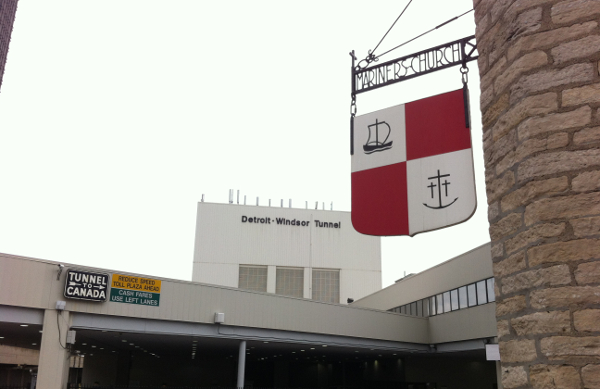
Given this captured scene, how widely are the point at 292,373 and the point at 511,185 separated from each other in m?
36.9

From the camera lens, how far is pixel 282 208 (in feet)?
152

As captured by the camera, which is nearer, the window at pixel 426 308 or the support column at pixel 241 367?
the support column at pixel 241 367

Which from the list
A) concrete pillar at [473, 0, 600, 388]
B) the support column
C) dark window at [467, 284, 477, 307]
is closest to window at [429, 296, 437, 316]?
dark window at [467, 284, 477, 307]

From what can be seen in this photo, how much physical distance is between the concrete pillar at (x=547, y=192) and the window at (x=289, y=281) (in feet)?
132

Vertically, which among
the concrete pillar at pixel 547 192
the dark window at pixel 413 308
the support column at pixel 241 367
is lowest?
the support column at pixel 241 367

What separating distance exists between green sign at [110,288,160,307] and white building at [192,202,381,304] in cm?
2483

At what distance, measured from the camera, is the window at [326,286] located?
148 ft

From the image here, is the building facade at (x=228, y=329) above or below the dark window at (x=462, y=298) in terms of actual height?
below

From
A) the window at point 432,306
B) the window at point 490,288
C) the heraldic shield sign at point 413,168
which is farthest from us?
the window at point 432,306

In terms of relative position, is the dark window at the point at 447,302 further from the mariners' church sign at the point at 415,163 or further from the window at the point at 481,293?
the mariners' church sign at the point at 415,163

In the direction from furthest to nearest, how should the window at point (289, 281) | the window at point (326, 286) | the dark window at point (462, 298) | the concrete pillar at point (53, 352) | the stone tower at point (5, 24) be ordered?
the stone tower at point (5, 24)
the window at point (326, 286)
the window at point (289, 281)
the dark window at point (462, 298)
the concrete pillar at point (53, 352)

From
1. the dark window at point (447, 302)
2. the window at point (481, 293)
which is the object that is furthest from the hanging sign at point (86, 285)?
the dark window at point (447, 302)

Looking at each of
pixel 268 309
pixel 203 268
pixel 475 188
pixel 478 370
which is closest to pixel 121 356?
pixel 203 268

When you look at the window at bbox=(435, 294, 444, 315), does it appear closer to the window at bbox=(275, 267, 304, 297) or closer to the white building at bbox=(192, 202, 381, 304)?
the white building at bbox=(192, 202, 381, 304)
